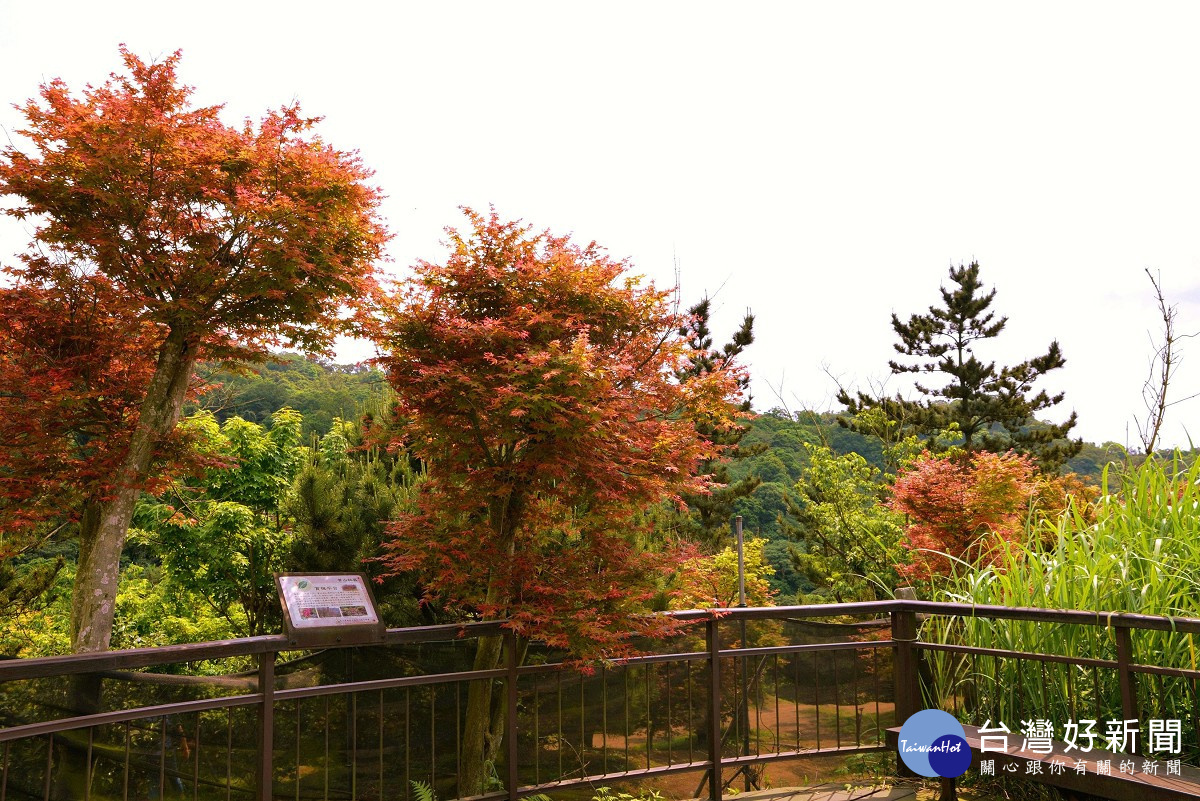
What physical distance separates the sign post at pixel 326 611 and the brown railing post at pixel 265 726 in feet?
0.49

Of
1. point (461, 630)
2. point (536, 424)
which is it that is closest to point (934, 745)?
point (461, 630)

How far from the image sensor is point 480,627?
11.7ft

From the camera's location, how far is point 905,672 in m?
4.43

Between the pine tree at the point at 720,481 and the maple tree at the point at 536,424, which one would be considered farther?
the pine tree at the point at 720,481

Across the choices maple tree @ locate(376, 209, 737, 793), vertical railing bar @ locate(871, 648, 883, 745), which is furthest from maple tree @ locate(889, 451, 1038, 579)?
maple tree @ locate(376, 209, 737, 793)

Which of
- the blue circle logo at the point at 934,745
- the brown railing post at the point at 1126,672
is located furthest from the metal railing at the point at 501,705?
the blue circle logo at the point at 934,745

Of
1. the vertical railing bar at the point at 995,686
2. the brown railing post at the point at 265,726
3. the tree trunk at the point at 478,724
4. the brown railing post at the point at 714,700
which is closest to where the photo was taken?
the brown railing post at the point at 265,726

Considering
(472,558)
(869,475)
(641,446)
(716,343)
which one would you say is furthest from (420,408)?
(716,343)

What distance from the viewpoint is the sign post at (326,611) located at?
9.82ft

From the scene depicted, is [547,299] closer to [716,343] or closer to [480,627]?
[480,627]

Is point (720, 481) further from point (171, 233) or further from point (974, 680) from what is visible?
point (171, 233)

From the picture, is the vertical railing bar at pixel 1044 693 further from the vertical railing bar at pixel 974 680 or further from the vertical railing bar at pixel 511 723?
the vertical railing bar at pixel 511 723

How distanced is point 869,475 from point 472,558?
1267cm

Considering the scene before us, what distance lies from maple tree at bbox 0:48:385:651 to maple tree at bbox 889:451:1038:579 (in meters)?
6.19
